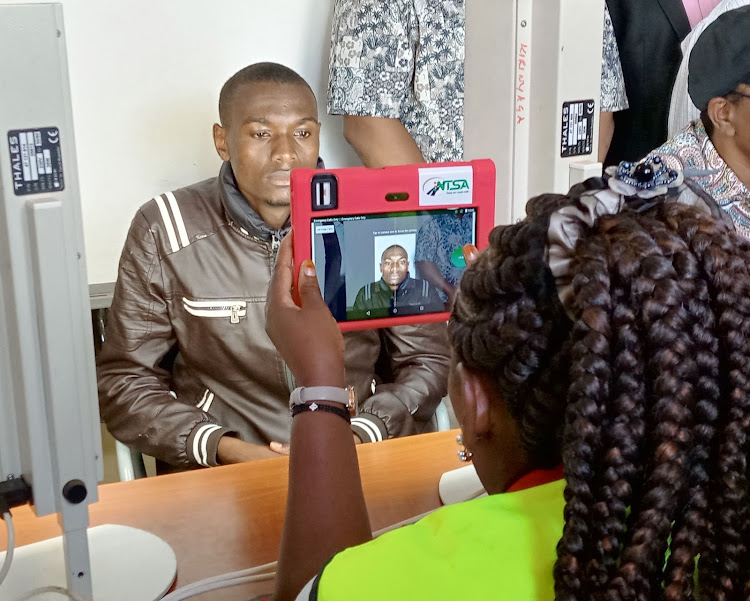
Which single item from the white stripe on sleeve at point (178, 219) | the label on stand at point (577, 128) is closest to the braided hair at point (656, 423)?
the label on stand at point (577, 128)

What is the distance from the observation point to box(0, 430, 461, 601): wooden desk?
1043 mm

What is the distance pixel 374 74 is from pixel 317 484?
129cm

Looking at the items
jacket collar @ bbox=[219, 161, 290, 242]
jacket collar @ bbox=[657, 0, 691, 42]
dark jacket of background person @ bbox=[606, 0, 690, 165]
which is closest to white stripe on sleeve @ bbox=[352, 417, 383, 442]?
jacket collar @ bbox=[219, 161, 290, 242]

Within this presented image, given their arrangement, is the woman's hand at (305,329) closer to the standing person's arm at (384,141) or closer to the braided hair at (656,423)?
the braided hair at (656,423)

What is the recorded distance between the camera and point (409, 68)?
198 cm

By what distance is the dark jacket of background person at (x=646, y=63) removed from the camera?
2086 millimetres

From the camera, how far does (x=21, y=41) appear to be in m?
0.74

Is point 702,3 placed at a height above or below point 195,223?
above

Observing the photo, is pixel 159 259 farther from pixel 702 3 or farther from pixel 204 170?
pixel 702 3

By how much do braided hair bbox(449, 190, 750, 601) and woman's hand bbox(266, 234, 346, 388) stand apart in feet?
1.15

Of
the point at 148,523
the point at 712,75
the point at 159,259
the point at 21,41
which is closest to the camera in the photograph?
the point at 21,41

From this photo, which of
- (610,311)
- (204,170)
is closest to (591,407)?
(610,311)

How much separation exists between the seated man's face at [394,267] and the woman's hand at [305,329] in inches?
3.5

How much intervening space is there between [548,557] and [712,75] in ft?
4.69
